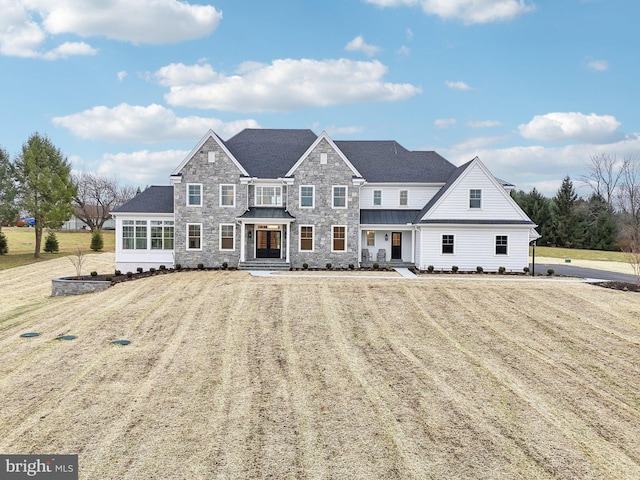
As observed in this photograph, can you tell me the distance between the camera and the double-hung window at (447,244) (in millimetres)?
26141

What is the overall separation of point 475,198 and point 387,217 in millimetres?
5878

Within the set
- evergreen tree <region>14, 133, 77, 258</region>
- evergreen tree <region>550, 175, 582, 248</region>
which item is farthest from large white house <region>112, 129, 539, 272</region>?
evergreen tree <region>550, 175, 582, 248</region>

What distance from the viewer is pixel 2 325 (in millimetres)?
16516

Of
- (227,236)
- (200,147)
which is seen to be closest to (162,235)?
(227,236)

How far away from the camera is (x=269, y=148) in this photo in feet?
100

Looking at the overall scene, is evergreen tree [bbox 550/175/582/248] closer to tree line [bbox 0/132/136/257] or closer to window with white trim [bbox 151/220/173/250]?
window with white trim [bbox 151/220/173/250]

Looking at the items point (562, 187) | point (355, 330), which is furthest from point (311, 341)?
point (562, 187)

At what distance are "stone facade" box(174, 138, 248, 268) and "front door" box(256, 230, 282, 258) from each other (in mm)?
1768

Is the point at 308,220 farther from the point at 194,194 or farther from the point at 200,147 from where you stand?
the point at 200,147

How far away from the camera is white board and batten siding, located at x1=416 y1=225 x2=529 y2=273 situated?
25953 mm

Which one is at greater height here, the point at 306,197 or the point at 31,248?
the point at 306,197

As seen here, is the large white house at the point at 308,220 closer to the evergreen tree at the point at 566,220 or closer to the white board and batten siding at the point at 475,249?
the white board and batten siding at the point at 475,249

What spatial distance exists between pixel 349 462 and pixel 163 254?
23.4m

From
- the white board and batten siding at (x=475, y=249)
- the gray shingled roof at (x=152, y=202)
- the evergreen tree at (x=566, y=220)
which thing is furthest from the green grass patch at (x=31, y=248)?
the evergreen tree at (x=566, y=220)
